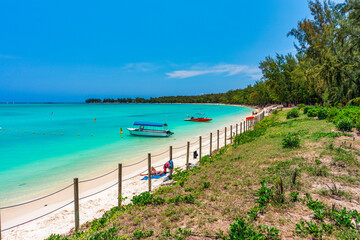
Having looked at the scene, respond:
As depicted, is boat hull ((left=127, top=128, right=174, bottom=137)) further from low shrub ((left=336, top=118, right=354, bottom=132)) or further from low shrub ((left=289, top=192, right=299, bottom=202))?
low shrub ((left=289, top=192, right=299, bottom=202))

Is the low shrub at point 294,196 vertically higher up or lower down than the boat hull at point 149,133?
higher up

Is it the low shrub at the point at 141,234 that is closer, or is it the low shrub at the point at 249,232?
the low shrub at the point at 249,232

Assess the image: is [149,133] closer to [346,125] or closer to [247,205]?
[346,125]

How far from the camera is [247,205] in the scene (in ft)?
17.7

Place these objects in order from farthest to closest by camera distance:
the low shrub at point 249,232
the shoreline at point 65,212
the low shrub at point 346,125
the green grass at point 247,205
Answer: the low shrub at point 346,125, the shoreline at point 65,212, the green grass at point 247,205, the low shrub at point 249,232

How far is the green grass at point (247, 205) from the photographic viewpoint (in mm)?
4230

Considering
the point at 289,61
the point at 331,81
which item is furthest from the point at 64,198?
the point at 289,61

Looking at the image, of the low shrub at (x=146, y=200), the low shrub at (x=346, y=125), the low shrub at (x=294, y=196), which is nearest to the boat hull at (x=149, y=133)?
the low shrub at (x=346, y=125)

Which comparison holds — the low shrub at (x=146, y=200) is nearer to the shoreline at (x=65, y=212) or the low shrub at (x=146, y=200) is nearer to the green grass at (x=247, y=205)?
the green grass at (x=247, y=205)

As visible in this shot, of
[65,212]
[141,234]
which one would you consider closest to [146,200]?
[141,234]

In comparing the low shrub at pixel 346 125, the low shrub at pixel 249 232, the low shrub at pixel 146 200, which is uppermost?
the low shrub at pixel 346 125

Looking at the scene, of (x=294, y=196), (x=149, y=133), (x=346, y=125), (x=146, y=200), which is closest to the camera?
(x=294, y=196)

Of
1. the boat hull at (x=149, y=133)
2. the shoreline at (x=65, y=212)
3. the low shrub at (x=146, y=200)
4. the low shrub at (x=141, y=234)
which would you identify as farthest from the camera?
the boat hull at (x=149, y=133)

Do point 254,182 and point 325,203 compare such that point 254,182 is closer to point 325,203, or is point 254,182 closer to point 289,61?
point 325,203
